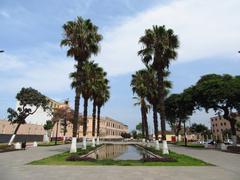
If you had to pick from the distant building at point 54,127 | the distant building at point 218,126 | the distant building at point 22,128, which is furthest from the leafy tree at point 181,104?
the distant building at point 218,126

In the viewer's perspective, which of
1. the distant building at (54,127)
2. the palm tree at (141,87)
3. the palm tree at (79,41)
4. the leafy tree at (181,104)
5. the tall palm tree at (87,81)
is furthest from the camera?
the distant building at (54,127)

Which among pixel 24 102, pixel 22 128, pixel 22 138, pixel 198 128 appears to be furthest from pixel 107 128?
pixel 24 102

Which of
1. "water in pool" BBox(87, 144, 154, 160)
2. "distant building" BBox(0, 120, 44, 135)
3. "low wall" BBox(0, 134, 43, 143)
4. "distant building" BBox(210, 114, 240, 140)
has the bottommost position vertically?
"water in pool" BBox(87, 144, 154, 160)

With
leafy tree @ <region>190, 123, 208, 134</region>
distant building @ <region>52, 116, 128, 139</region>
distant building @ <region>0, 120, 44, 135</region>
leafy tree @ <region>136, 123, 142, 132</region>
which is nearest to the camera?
distant building @ <region>0, 120, 44, 135</region>

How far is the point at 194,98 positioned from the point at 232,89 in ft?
24.6

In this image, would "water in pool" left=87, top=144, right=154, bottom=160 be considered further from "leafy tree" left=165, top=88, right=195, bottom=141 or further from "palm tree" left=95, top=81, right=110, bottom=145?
"leafy tree" left=165, top=88, right=195, bottom=141

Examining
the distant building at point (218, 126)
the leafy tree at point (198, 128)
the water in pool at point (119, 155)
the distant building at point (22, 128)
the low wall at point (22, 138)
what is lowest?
the water in pool at point (119, 155)

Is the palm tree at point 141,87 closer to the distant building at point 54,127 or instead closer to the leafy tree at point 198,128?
the distant building at point 54,127

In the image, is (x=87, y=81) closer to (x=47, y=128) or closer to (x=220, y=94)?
(x=220, y=94)

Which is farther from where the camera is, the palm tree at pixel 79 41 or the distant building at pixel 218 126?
the distant building at pixel 218 126

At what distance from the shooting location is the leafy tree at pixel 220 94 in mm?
42719

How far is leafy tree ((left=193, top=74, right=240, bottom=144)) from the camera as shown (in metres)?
42.7

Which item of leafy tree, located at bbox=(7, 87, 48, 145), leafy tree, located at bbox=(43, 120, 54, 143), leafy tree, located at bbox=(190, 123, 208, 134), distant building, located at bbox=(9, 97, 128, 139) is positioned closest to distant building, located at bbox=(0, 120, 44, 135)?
distant building, located at bbox=(9, 97, 128, 139)

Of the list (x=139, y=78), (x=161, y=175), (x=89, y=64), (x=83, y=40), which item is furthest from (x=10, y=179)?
(x=139, y=78)
